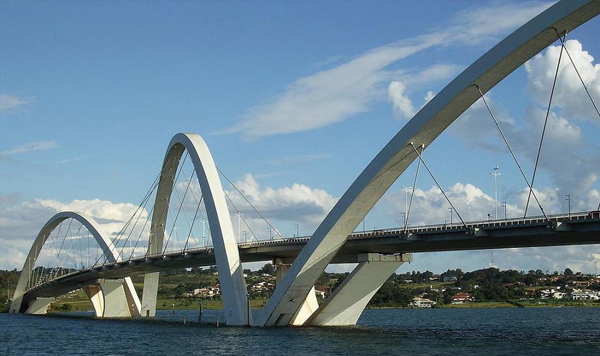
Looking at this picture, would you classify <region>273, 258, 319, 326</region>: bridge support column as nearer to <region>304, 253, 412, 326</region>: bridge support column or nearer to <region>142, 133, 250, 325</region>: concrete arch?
<region>304, 253, 412, 326</region>: bridge support column

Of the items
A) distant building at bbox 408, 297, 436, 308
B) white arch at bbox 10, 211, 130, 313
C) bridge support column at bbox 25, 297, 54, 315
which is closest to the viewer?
white arch at bbox 10, 211, 130, 313

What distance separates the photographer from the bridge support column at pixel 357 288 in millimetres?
64562

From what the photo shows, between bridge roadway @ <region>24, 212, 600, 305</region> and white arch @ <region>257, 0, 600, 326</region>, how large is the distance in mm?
3170

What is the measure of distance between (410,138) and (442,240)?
7484 mm

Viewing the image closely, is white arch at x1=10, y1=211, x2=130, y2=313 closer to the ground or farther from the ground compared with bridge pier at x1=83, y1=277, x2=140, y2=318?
farther from the ground

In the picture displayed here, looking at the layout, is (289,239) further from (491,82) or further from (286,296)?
(491,82)

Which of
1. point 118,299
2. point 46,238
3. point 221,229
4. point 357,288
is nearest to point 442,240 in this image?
point 357,288

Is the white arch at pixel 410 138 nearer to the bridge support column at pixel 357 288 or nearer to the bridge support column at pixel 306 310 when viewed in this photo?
the bridge support column at pixel 306 310

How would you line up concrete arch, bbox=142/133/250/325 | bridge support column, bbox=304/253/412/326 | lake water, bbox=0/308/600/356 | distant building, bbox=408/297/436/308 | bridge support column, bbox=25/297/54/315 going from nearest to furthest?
lake water, bbox=0/308/600/356
bridge support column, bbox=304/253/412/326
concrete arch, bbox=142/133/250/325
bridge support column, bbox=25/297/54/315
distant building, bbox=408/297/436/308

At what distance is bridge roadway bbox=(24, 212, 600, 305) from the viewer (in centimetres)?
4781

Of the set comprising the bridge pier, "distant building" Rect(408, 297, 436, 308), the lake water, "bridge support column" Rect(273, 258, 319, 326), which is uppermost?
"distant building" Rect(408, 297, 436, 308)

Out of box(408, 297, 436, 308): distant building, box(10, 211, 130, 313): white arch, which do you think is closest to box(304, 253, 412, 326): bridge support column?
box(10, 211, 130, 313): white arch

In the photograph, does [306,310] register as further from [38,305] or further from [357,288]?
[38,305]

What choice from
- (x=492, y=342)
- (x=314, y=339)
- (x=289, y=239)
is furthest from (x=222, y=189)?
(x=492, y=342)
